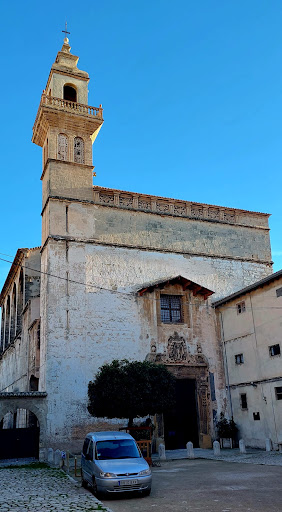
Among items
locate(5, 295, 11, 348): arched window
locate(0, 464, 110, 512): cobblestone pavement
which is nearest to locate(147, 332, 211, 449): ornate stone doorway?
locate(0, 464, 110, 512): cobblestone pavement

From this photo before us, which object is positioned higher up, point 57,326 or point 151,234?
point 151,234

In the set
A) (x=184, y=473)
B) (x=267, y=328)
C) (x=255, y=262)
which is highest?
(x=255, y=262)

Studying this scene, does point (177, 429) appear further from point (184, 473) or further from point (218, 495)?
point (218, 495)

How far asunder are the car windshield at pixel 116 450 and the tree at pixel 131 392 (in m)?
5.04

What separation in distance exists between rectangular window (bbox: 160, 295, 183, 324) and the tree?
6.39m

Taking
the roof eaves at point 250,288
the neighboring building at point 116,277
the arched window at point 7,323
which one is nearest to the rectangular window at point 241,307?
the roof eaves at point 250,288

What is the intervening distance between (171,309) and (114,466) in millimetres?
14467

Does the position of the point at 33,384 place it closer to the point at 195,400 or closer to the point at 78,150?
the point at 195,400

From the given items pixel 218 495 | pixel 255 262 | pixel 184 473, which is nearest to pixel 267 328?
pixel 255 262

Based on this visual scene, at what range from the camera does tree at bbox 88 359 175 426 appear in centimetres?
1803

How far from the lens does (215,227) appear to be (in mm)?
28578

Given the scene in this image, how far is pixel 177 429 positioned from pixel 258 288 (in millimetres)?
8488

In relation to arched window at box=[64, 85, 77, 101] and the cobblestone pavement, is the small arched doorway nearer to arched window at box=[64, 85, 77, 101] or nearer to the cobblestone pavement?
the cobblestone pavement

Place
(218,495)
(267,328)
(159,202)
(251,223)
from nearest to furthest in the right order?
(218,495)
(267,328)
(159,202)
(251,223)
